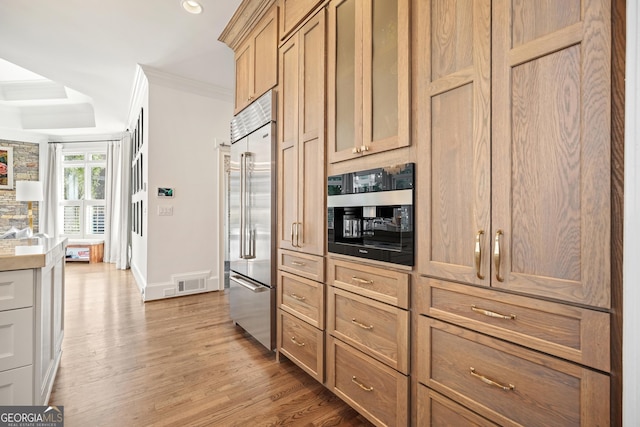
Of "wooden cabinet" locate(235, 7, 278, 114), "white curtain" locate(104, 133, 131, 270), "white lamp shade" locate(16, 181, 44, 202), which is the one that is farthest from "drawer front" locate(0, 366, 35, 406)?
"white curtain" locate(104, 133, 131, 270)

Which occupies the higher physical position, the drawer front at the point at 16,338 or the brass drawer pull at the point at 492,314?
the brass drawer pull at the point at 492,314

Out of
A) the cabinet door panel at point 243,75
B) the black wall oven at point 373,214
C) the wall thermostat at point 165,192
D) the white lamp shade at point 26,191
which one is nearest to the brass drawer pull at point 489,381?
the black wall oven at point 373,214

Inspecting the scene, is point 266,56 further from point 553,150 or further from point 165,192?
point 165,192

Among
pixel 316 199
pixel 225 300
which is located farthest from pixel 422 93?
pixel 225 300

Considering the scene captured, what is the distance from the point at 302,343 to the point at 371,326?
2.34ft

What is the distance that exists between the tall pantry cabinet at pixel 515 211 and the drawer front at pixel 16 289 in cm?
184

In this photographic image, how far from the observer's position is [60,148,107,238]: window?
743 cm

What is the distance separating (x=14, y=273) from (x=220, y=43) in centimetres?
294

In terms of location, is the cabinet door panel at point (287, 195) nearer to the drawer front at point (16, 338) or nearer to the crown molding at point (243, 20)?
the crown molding at point (243, 20)

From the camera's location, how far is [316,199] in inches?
78.0

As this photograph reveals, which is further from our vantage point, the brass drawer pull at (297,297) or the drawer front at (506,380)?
the brass drawer pull at (297,297)

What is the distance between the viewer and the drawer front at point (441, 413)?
1.14 meters

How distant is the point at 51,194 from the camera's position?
7.23 meters

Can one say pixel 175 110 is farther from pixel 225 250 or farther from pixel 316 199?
pixel 316 199
